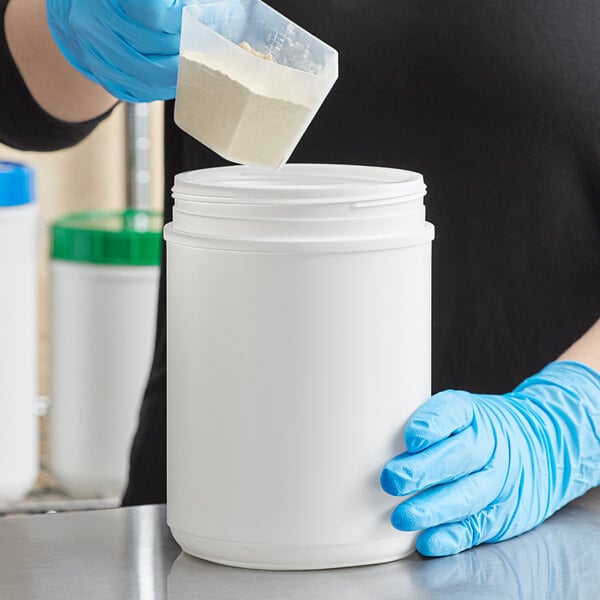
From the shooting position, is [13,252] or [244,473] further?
[13,252]

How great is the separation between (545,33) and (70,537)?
589mm

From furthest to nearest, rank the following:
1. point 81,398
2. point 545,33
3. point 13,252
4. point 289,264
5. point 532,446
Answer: point 81,398
point 13,252
point 545,33
point 532,446
point 289,264

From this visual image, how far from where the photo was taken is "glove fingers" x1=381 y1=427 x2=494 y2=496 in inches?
28.0

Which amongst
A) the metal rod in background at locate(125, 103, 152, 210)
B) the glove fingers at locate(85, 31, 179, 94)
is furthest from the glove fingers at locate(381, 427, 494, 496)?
the metal rod in background at locate(125, 103, 152, 210)

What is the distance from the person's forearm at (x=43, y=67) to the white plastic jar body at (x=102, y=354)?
0.85 meters

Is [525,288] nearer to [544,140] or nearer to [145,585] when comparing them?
[544,140]

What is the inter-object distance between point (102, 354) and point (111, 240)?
0.60 ft

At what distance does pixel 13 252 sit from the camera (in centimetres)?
179

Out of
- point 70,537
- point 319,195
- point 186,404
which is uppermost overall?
point 319,195

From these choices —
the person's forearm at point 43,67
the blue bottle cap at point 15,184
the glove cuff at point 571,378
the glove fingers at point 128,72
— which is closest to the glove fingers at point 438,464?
the glove cuff at point 571,378

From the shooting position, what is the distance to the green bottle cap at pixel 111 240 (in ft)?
6.16

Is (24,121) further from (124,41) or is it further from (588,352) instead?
(588,352)

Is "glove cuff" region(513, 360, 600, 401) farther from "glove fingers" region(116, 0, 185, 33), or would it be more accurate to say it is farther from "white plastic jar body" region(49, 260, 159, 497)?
"white plastic jar body" region(49, 260, 159, 497)

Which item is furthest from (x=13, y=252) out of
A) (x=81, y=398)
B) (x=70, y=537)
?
(x=70, y=537)
